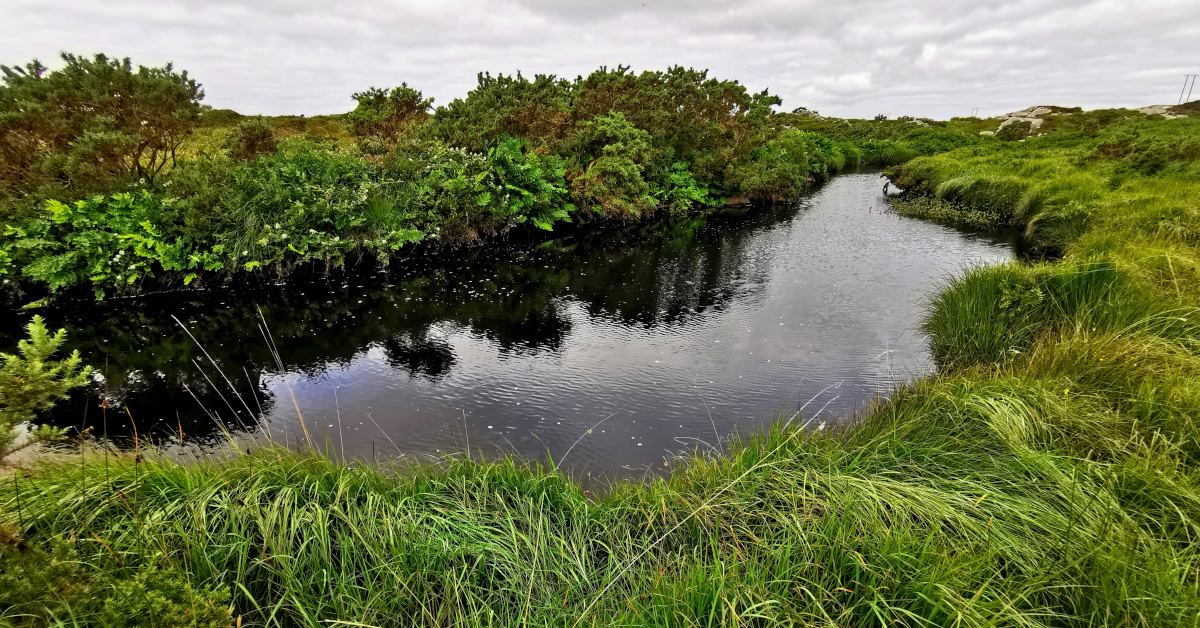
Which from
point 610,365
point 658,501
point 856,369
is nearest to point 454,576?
point 658,501

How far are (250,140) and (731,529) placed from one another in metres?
14.1

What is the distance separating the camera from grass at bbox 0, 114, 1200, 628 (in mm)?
2252

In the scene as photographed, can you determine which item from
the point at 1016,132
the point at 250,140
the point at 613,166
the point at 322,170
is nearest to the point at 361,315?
the point at 322,170

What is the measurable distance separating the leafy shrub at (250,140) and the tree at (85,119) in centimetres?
158

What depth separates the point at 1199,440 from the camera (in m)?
3.33

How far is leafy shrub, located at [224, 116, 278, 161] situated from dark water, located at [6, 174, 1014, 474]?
4.02 meters

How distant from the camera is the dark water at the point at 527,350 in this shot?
5.53 meters

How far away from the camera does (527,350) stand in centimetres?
754

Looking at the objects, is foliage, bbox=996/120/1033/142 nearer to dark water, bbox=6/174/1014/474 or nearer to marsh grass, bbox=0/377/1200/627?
dark water, bbox=6/174/1014/474

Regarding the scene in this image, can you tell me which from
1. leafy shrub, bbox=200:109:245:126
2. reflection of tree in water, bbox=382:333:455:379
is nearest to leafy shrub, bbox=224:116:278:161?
reflection of tree in water, bbox=382:333:455:379

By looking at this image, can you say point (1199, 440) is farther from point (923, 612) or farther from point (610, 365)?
point (610, 365)

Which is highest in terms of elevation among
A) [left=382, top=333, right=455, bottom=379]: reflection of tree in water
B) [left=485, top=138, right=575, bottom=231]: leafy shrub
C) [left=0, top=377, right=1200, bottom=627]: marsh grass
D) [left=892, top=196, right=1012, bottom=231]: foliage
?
[left=485, top=138, right=575, bottom=231]: leafy shrub

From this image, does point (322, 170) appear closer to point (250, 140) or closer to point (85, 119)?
point (250, 140)

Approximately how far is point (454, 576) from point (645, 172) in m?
16.6
